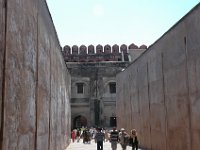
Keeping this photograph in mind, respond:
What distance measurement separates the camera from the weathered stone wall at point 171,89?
9.81 metres

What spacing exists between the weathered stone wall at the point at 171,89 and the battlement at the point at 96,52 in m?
20.3

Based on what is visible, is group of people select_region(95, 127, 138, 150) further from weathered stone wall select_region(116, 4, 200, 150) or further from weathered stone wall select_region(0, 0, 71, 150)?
weathered stone wall select_region(0, 0, 71, 150)

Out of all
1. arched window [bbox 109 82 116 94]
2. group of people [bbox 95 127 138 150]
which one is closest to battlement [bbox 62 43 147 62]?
arched window [bbox 109 82 116 94]

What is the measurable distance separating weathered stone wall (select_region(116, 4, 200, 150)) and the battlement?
798 inches

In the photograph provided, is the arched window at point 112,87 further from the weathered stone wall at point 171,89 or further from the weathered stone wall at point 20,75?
the weathered stone wall at point 20,75

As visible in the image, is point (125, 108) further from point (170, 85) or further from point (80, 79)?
point (80, 79)

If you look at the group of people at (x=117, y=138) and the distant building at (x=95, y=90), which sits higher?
the distant building at (x=95, y=90)

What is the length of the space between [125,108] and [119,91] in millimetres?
2533

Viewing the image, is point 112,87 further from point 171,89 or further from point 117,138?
point 171,89

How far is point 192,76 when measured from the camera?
32.3ft

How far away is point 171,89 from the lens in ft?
39.4

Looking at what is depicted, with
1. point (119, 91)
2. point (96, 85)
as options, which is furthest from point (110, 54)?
point (119, 91)

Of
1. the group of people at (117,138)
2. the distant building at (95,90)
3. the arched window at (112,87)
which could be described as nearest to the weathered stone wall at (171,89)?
the group of people at (117,138)

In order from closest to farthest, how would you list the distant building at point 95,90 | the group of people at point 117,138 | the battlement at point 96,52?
1. the group of people at point 117,138
2. the distant building at point 95,90
3. the battlement at point 96,52
